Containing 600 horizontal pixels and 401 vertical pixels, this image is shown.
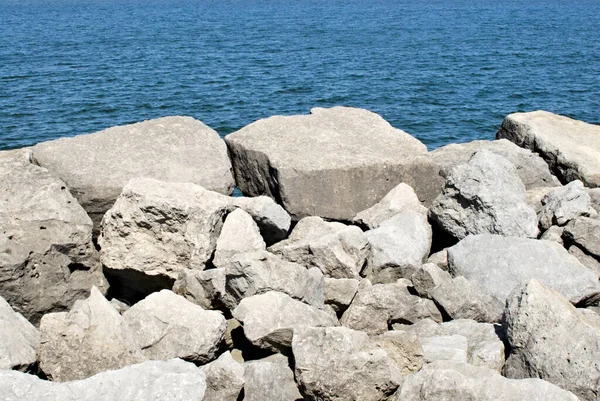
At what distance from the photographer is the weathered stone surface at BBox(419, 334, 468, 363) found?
5.27m

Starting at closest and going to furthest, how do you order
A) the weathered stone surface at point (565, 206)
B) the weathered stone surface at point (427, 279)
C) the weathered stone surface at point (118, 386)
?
the weathered stone surface at point (118, 386) < the weathered stone surface at point (427, 279) < the weathered stone surface at point (565, 206)

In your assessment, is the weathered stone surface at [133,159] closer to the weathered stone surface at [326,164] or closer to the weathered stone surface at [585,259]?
the weathered stone surface at [326,164]

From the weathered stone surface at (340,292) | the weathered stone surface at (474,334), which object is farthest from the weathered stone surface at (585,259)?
the weathered stone surface at (340,292)

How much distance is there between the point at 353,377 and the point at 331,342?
10.4 inches

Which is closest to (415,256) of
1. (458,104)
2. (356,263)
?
(356,263)

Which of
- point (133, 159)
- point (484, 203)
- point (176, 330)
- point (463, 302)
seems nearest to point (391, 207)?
point (484, 203)

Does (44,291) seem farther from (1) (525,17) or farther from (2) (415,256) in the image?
(1) (525,17)

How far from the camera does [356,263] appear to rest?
21.9ft

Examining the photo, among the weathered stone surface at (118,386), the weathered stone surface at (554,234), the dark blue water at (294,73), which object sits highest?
the weathered stone surface at (118,386)

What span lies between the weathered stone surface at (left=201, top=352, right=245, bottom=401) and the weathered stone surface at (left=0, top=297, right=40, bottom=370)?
1.15 metres

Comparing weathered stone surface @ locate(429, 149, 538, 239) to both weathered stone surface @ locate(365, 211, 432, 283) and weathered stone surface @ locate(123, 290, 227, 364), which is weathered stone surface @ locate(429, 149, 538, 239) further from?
weathered stone surface @ locate(123, 290, 227, 364)

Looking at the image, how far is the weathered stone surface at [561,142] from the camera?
891cm

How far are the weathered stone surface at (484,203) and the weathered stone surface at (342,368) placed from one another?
2728 mm

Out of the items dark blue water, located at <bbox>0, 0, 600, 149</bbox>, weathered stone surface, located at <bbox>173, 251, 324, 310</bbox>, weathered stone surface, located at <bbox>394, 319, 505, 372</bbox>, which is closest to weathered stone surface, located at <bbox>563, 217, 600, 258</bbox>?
weathered stone surface, located at <bbox>394, 319, 505, 372</bbox>
